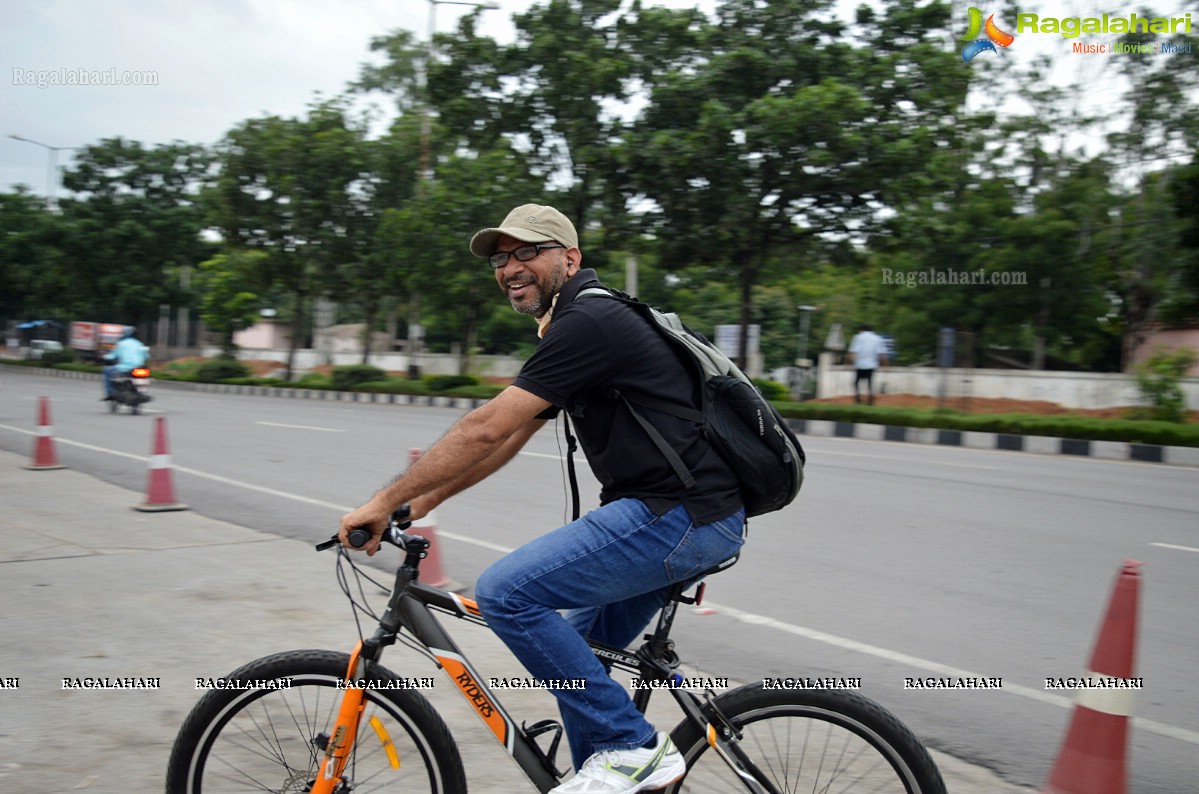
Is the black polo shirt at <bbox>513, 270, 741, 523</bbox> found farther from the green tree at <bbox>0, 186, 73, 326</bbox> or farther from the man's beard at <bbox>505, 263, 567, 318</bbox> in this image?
the green tree at <bbox>0, 186, 73, 326</bbox>

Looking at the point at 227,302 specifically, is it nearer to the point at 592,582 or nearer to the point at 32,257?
the point at 32,257

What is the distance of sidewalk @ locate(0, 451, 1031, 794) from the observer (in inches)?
134

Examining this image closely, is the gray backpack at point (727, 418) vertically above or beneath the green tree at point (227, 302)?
beneath

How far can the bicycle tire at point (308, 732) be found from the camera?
2.62 meters

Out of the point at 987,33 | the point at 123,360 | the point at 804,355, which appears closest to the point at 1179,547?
the point at 123,360

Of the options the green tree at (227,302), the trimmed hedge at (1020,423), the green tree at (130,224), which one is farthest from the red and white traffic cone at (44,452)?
the green tree at (130,224)

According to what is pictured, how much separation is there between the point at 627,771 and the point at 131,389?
17754 millimetres

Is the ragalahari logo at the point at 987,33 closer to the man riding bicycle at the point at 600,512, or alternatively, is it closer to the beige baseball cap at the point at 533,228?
the beige baseball cap at the point at 533,228

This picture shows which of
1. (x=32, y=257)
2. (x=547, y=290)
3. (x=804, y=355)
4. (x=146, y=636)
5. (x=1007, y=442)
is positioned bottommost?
(x=1007, y=442)

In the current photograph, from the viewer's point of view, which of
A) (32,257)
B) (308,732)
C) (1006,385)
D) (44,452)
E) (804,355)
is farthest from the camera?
(32,257)

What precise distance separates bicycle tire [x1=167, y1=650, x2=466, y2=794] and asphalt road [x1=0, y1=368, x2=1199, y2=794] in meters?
1.53

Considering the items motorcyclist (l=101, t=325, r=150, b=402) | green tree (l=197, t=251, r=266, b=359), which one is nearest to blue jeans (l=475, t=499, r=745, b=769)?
motorcyclist (l=101, t=325, r=150, b=402)

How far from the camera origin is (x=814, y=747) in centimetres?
253

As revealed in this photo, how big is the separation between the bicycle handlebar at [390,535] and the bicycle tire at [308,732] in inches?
12.4
